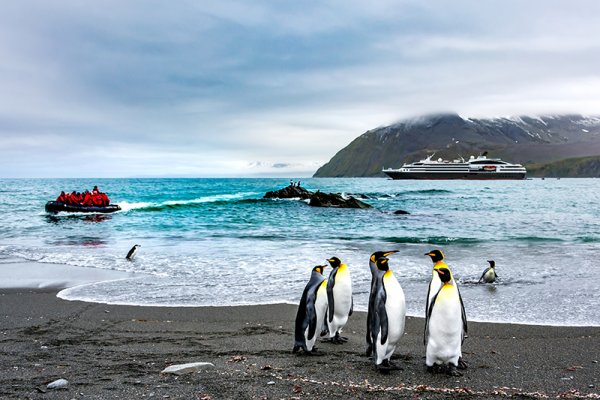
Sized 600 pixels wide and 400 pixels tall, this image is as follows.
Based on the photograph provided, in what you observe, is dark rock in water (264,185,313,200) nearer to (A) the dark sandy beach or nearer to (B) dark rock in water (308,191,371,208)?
(B) dark rock in water (308,191,371,208)

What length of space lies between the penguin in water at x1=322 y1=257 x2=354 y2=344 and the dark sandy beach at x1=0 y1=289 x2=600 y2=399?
0.21 metres

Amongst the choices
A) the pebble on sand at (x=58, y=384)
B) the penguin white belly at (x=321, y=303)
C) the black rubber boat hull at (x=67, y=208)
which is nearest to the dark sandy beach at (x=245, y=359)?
the pebble on sand at (x=58, y=384)

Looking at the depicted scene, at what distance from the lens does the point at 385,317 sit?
478 centimetres

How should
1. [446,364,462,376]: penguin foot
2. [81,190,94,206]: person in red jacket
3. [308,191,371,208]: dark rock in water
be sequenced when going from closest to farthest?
[446,364,462,376]: penguin foot, [81,190,94,206]: person in red jacket, [308,191,371,208]: dark rock in water

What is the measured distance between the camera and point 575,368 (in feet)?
15.4

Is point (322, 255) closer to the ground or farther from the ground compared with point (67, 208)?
closer to the ground

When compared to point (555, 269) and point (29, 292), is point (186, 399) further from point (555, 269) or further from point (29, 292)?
point (555, 269)

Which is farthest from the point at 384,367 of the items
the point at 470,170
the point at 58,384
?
the point at 470,170

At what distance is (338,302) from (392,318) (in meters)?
1.09

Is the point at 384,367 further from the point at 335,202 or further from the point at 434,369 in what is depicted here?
the point at 335,202

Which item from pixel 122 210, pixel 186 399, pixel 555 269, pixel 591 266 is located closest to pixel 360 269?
pixel 555 269

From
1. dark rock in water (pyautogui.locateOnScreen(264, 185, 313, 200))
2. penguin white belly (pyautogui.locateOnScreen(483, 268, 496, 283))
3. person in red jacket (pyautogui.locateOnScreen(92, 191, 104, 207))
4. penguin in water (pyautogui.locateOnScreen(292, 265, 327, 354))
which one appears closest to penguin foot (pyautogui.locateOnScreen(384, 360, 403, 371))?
penguin in water (pyautogui.locateOnScreen(292, 265, 327, 354))

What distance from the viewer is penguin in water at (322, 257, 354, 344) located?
5.70 m

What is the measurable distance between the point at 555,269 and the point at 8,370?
10.4m
